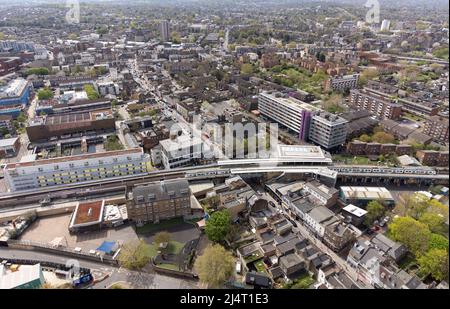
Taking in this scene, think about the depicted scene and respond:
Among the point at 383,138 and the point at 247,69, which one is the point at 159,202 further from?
the point at 247,69

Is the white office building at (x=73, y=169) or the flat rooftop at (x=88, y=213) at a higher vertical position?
the white office building at (x=73, y=169)

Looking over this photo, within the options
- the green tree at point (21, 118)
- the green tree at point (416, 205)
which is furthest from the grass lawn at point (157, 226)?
the green tree at point (21, 118)

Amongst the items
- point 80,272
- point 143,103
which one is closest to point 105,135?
point 143,103

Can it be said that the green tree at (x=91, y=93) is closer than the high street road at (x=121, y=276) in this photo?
No

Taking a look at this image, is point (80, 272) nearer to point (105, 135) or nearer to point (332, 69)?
point (105, 135)

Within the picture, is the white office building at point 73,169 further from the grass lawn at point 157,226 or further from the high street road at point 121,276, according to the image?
the high street road at point 121,276

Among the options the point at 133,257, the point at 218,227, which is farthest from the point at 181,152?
the point at 133,257

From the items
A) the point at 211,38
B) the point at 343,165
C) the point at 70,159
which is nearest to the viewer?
the point at 70,159

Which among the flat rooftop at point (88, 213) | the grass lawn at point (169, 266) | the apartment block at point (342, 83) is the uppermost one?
the apartment block at point (342, 83)
